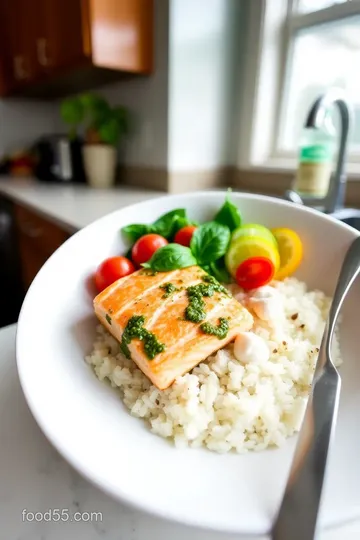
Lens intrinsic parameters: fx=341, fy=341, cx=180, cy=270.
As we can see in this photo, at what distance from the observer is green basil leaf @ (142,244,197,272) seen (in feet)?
2.29

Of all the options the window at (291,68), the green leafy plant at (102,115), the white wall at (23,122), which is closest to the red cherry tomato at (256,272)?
the window at (291,68)

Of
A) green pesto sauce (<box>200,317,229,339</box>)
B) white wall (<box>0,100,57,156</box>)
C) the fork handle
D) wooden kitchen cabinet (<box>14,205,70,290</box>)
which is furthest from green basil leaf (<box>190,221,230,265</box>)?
white wall (<box>0,100,57,156</box>)

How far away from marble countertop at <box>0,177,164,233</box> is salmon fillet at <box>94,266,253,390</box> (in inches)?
26.7

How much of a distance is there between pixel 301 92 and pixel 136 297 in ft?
5.63

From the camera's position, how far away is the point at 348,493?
369 millimetres

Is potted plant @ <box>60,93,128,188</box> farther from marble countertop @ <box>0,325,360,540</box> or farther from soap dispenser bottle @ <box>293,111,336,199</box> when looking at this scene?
marble countertop @ <box>0,325,360,540</box>

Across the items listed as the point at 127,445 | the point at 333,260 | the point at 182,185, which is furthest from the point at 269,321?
the point at 182,185

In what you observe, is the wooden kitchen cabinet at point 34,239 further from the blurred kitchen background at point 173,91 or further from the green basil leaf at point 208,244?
the green basil leaf at point 208,244

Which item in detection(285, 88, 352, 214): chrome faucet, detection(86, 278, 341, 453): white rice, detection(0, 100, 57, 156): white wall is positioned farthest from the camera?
detection(0, 100, 57, 156): white wall

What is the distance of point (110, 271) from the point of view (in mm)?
711

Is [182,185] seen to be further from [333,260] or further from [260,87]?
[333,260]

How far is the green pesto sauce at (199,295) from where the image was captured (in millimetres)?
601

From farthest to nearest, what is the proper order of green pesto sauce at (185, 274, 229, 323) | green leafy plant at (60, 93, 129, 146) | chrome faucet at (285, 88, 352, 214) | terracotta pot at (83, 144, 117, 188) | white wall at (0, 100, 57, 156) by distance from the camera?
white wall at (0, 100, 57, 156)
terracotta pot at (83, 144, 117, 188)
green leafy plant at (60, 93, 129, 146)
chrome faucet at (285, 88, 352, 214)
green pesto sauce at (185, 274, 229, 323)

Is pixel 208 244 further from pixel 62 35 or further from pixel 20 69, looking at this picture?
pixel 20 69
